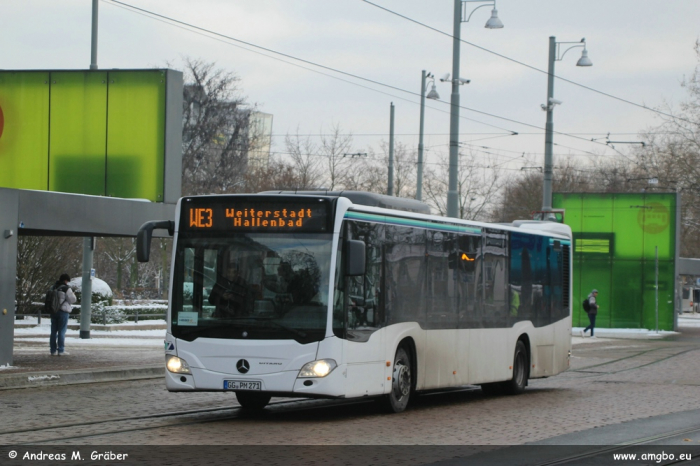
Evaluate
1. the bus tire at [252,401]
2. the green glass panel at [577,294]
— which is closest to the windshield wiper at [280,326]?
the bus tire at [252,401]

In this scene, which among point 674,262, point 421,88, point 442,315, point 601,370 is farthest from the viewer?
point 674,262

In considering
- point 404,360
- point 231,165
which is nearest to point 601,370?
point 404,360

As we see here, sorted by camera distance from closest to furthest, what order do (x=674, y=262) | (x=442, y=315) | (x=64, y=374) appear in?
(x=442, y=315) → (x=64, y=374) → (x=674, y=262)

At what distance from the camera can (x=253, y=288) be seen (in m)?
12.8

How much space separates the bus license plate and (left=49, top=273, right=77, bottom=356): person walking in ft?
36.0

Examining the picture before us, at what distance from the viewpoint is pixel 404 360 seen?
47.1ft

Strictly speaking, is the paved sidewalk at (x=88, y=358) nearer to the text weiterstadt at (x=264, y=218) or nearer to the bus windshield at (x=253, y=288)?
the bus windshield at (x=253, y=288)

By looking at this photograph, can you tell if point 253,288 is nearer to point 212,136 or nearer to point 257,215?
point 257,215

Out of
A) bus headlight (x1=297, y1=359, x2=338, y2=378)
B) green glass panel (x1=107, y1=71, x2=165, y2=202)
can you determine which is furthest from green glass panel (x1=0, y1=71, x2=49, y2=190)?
bus headlight (x1=297, y1=359, x2=338, y2=378)

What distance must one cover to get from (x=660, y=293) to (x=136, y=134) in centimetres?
2819

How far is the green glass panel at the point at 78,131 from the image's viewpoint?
25.3 metres

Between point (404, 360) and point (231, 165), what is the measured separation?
43.9 m
